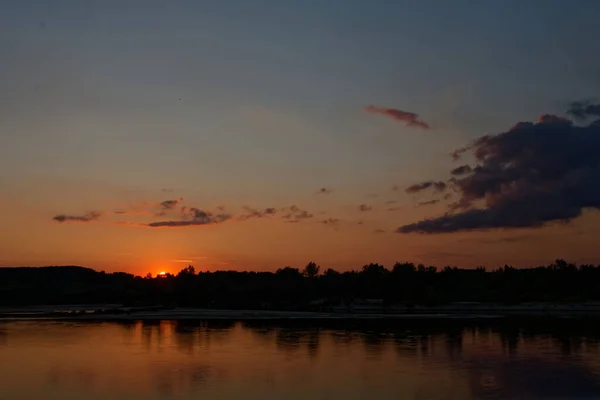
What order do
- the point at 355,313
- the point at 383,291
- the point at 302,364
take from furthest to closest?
the point at 383,291
the point at 355,313
the point at 302,364

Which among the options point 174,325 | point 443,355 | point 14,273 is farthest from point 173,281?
point 443,355

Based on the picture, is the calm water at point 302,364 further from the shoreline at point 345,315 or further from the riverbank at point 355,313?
the riverbank at point 355,313

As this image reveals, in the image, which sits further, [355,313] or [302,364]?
[355,313]

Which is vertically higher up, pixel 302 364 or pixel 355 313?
pixel 355 313

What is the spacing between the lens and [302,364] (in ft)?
112

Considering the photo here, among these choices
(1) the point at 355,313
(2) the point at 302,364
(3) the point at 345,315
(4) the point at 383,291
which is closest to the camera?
(2) the point at 302,364

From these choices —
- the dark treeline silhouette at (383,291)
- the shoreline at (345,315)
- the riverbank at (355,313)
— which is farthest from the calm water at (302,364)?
the dark treeline silhouette at (383,291)

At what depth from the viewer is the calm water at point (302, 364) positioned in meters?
26.2

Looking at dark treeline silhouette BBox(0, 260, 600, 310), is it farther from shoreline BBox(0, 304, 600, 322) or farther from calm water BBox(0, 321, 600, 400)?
calm water BBox(0, 321, 600, 400)

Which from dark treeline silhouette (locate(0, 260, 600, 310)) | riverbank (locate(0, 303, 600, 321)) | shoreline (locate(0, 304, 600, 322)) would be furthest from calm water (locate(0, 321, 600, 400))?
dark treeline silhouette (locate(0, 260, 600, 310))

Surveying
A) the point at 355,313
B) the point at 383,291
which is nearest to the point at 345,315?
the point at 355,313

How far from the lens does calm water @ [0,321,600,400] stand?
26172 mm

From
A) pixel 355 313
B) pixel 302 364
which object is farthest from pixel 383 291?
pixel 302 364

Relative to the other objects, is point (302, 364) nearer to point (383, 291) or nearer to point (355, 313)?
point (355, 313)
